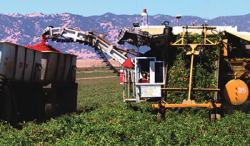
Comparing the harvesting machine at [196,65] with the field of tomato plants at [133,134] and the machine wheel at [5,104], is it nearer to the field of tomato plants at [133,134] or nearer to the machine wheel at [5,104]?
the field of tomato plants at [133,134]

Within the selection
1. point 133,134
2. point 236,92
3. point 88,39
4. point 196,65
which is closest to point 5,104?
point 133,134

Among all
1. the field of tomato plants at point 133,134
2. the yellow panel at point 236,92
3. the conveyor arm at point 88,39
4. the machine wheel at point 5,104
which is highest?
the conveyor arm at point 88,39

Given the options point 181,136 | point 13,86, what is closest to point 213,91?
point 181,136

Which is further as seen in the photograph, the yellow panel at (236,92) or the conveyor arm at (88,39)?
the conveyor arm at (88,39)

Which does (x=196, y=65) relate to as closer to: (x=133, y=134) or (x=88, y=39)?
(x=133, y=134)

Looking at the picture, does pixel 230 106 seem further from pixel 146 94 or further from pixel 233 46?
pixel 146 94

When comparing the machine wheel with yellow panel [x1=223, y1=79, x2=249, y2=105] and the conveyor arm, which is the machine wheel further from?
the conveyor arm

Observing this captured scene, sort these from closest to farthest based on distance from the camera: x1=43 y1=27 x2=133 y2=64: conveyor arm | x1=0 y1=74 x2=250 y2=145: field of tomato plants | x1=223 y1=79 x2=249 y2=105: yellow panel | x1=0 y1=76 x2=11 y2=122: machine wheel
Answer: x1=0 y1=74 x2=250 y2=145: field of tomato plants
x1=0 y1=76 x2=11 y2=122: machine wheel
x1=223 y1=79 x2=249 y2=105: yellow panel
x1=43 y1=27 x2=133 y2=64: conveyor arm

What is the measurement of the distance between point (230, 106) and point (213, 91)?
1711 mm

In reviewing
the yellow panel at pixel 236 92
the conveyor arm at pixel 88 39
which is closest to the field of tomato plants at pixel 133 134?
the yellow panel at pixel 236 92

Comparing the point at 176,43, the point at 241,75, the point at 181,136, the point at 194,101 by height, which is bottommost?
the point at 181,136

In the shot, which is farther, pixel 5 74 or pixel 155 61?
pixel 155 61

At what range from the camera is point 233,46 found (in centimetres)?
1602

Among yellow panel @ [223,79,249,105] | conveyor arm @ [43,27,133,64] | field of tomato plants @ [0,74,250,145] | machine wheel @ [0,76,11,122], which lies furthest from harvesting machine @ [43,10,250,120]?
conveyor arm @ [43,27,133,64]
